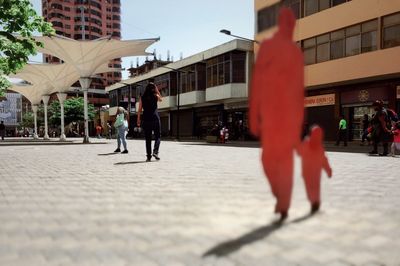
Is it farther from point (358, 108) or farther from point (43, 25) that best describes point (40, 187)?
point (358, 108)

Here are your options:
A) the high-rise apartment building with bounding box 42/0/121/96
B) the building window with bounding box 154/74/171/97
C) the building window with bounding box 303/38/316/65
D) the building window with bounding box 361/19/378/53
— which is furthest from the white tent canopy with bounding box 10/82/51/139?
the high-rise apartment building with bounding box 42/0/121/96

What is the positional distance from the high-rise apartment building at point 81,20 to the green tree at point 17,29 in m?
86.3

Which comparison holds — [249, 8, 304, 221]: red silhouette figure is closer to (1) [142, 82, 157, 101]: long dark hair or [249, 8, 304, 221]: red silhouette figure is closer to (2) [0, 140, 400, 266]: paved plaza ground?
(2) [0, 140, 400, 266]: paved plaza ground

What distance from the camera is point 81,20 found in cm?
10800

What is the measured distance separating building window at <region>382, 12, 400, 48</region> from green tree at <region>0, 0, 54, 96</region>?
15.9m

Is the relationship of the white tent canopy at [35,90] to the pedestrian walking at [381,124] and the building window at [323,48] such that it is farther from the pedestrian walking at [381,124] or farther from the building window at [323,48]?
the pedestrian walking at [381,124]

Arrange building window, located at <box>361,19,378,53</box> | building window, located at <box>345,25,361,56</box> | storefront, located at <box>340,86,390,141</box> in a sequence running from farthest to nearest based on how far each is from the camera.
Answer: building window, located at <box>345,25,361,56</box>
storefront, located at <box>340,86,390,141</box>
building window, located at <box>361,19,378,53</box>

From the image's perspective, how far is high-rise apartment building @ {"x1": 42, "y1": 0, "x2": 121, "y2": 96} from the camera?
10550cm

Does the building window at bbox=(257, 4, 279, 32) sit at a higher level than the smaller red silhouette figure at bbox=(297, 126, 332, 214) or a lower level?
higher

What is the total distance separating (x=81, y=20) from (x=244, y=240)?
114 metres

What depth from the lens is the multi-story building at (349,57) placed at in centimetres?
2028

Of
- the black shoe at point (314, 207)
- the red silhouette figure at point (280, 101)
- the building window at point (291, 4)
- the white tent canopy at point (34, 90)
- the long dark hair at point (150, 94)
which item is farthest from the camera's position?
the white tent canopy at point (34, 90)

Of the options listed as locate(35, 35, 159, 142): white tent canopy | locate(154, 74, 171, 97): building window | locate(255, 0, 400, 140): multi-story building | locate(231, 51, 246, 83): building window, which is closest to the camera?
locate(255, 0, 400, 140): multi-story building

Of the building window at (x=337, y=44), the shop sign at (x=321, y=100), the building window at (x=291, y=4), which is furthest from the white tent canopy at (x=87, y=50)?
the building window at (x=337, y=44)
